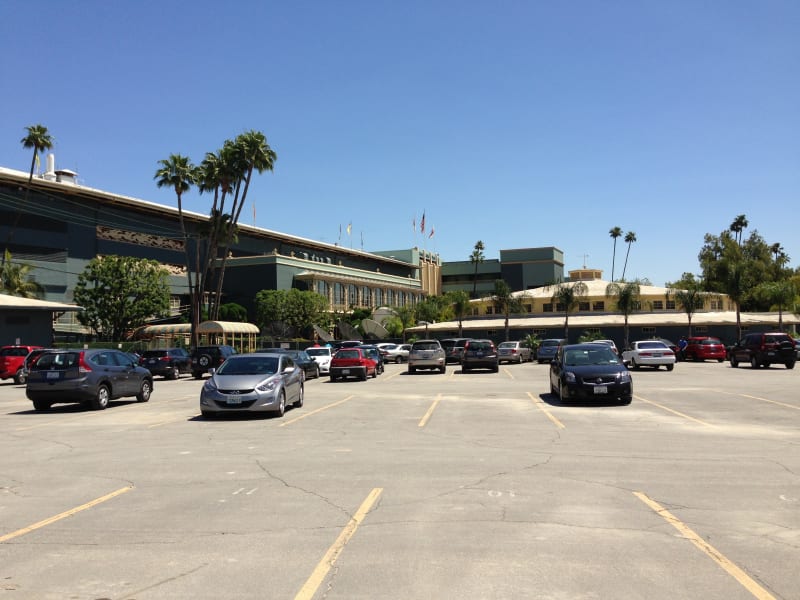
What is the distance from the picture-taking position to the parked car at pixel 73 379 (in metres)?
18.8

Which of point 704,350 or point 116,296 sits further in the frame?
point 116,296

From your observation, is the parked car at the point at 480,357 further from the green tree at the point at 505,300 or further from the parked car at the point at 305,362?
the green tree at the point at 505,300

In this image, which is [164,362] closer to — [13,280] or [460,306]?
[13,280]

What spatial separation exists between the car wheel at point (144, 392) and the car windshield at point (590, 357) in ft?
41.0

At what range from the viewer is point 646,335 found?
66.9m

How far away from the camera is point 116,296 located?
5984 centimetres

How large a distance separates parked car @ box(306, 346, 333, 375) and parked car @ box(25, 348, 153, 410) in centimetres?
1905

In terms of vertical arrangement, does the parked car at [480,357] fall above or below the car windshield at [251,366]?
below

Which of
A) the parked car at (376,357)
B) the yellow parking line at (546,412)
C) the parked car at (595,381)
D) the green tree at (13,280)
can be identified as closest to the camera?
the yellow parking line at (546,412)

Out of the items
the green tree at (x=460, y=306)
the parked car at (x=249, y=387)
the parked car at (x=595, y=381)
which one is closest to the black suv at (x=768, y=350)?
the parked car at (x=595, y=381)

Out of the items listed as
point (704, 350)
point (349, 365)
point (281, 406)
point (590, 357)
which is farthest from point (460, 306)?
point (281, 406)

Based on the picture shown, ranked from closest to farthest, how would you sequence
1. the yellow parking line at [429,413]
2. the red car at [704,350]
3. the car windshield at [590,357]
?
the yellow parking line at [429,413]
the car windshield at [590,357]
the red car at [704,350]

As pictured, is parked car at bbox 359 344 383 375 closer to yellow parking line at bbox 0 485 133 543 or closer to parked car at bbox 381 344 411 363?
parked car at bbox 381 344 411 363

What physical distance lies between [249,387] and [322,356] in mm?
23479
